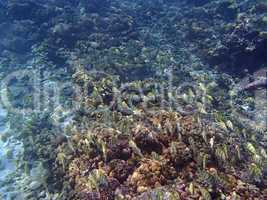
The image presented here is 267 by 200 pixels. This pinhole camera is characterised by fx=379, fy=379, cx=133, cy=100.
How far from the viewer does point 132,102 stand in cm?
1032

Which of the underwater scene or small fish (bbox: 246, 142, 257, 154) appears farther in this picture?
small fish (bbox: 246, 142, 257, 154)

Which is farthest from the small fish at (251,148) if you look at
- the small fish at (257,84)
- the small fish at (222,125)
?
the small fish at (257,84)

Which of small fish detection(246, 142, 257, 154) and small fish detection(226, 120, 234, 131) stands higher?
small fish detection(226, 120, 234, 131)

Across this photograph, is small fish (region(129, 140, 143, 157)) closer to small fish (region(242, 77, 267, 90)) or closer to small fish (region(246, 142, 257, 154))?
small fish (region(246, 142, 257, 154))

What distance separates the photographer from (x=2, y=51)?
1781 cm

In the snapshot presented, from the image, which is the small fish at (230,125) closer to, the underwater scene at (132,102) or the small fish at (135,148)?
the underwater scene at (132,102)

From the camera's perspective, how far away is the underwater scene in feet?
24.0

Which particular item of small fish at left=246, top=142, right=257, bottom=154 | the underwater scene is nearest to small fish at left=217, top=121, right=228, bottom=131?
the underwater scene

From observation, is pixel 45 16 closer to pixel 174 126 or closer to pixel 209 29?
pixel 209 29

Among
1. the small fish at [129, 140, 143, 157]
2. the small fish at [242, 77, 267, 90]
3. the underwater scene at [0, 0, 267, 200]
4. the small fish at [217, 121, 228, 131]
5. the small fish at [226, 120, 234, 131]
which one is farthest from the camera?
the small fish at [242, 77, 267, 90]

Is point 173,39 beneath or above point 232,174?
above

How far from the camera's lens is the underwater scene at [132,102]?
733 cm

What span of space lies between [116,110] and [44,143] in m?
2.22

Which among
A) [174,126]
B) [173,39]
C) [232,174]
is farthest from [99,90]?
[173,39]
